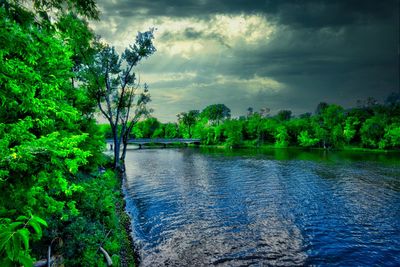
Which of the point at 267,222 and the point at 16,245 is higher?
the point at 16,245

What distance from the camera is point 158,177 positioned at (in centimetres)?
3538

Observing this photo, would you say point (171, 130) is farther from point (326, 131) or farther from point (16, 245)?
point (16, 245)

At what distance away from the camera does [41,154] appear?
18.1 ft

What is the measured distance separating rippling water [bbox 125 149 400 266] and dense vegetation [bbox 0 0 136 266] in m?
3.11

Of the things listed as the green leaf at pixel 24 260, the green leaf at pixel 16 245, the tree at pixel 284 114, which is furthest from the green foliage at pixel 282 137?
the green leaf at pixel 16 245

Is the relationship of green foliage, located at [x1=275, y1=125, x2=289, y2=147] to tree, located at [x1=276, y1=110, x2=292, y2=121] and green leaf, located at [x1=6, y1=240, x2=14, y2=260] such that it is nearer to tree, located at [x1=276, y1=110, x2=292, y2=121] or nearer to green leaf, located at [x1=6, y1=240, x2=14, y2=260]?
tree, located at [x1=276, y1=110, x2=292, y2=121]

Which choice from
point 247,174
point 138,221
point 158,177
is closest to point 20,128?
point 138,221

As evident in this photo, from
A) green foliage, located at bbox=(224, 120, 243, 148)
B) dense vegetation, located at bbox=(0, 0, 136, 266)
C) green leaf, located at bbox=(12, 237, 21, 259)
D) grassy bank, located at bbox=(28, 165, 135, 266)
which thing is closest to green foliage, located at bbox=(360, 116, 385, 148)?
green foliage, located at bbox=(224, 120, 243, 148)

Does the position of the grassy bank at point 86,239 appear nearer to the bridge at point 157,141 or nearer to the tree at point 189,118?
the bridge at point 157,141

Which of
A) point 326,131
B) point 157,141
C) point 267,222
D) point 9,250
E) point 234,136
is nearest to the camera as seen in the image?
point 9,250

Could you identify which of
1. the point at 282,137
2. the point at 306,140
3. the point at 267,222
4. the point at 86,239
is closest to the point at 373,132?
the point at 306,140

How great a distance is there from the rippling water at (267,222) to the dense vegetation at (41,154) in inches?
122

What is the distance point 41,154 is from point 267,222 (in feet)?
52.1

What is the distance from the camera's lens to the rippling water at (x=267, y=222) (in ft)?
41.8
